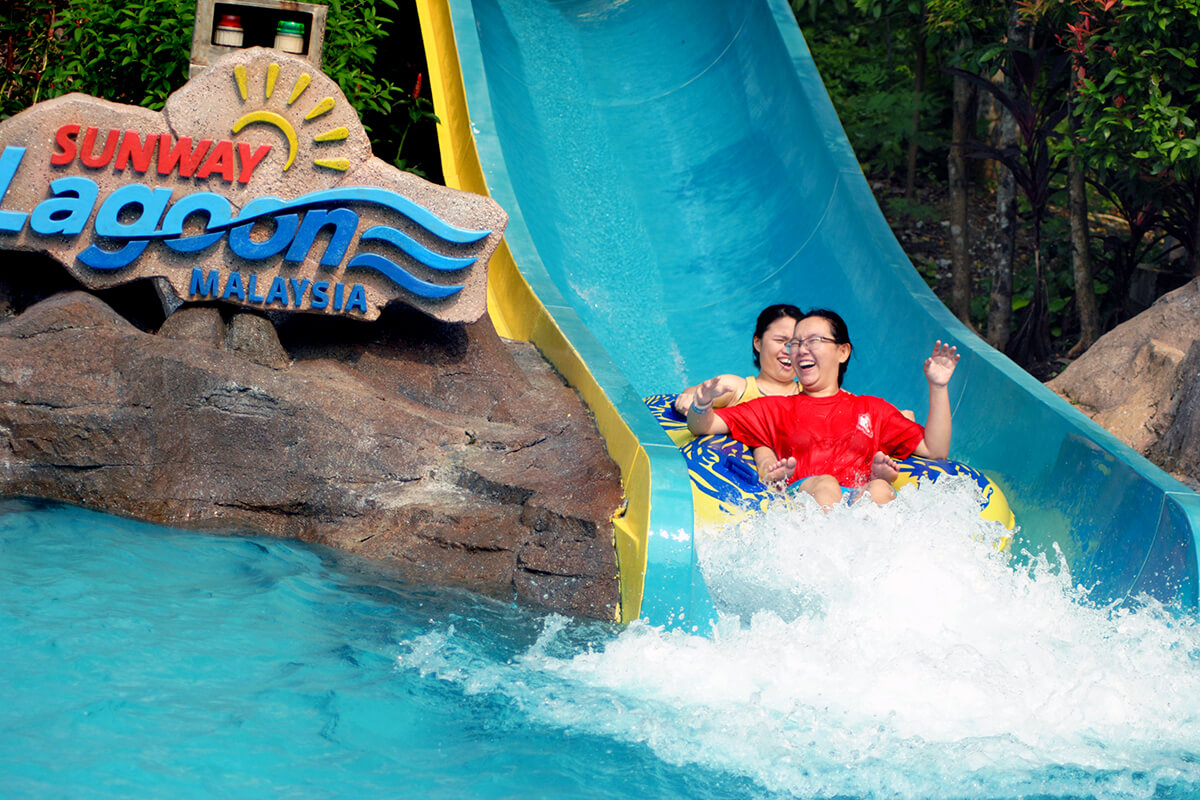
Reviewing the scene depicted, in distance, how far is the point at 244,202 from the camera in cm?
423

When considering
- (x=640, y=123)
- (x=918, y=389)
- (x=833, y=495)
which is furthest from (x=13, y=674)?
(x=640, y=123)

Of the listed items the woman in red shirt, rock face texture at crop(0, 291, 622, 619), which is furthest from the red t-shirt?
rock face texture at crop(0, 291, 622, 619)

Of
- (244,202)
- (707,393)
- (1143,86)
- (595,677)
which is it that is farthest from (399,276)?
(1143,86)

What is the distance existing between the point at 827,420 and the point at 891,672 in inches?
46.7

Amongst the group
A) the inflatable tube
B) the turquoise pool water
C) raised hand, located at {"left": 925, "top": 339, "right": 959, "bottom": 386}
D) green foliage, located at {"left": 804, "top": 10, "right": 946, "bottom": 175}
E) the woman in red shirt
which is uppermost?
green foliage, located at {"left": 804, "top": 10, "right": 946, "bottom": 175}

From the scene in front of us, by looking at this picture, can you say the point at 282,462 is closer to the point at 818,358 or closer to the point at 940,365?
the point at 818,358

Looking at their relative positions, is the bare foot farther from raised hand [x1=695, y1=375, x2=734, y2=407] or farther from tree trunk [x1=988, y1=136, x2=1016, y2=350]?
tree trunk [x1=988, y1=136, x2=1016, y2=350]

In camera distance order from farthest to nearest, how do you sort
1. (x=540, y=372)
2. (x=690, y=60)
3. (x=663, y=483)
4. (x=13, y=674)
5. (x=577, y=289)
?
(x=690, y=60) < (x=577, y=289) < (x=540, y=372) < (x=663, y=483) < (x=13, y=674)

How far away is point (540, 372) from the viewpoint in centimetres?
473

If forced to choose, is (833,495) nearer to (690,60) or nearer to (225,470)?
(225,470)

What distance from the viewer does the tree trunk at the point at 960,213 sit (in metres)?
7.48

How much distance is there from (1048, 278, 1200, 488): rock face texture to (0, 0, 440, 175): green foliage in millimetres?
3726

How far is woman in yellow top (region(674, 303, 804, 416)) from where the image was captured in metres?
4.42

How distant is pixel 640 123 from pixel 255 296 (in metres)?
3.91
